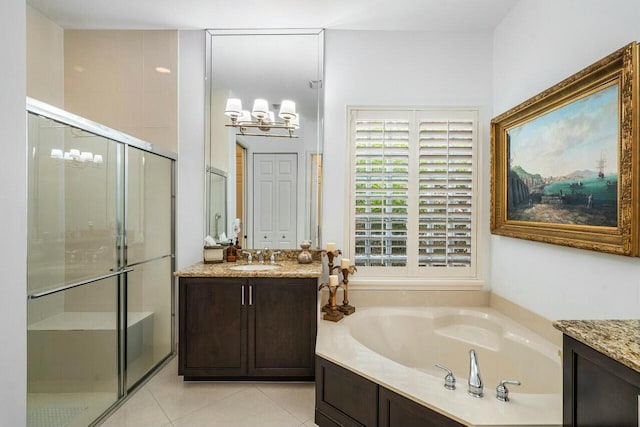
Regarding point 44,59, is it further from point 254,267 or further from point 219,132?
point 254,267

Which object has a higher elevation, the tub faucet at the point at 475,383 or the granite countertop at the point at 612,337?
the granite countertop at the point at 612,337

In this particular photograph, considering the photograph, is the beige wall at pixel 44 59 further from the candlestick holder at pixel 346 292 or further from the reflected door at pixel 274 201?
the candlestick holder at pixel 346 292

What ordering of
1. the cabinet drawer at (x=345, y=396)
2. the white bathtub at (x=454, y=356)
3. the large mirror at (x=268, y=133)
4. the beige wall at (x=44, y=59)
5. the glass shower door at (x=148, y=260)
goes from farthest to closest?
the large mirror at (x=268, y=133), the beige wall at (x=44, y=59), the glass shower door at (x=148, y=260), the cabinet drawer at (x=345, y=396), the white bathtub at (x=454, y=356)

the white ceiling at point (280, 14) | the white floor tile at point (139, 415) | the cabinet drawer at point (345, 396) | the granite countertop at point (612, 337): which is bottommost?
the white floor tile at point (139, 415)

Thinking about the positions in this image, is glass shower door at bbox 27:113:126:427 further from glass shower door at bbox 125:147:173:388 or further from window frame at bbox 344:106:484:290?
window frame at bbox 344:106:484:290

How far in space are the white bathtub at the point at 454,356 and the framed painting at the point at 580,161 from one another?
692mm

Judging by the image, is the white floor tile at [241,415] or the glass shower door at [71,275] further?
the white floor tile at [241,415]

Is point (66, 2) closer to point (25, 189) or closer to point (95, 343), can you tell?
point (25, 189)

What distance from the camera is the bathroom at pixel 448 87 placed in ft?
6.86

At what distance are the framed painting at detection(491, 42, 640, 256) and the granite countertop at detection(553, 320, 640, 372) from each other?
0.53 m

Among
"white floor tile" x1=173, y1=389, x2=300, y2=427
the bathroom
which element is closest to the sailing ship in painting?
the bathroom

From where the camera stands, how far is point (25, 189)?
156cm

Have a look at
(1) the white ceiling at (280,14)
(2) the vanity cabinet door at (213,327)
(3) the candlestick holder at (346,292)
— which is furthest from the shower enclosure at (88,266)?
(3) the candlestick holder at (346,292)

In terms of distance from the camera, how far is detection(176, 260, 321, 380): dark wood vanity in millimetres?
2598
